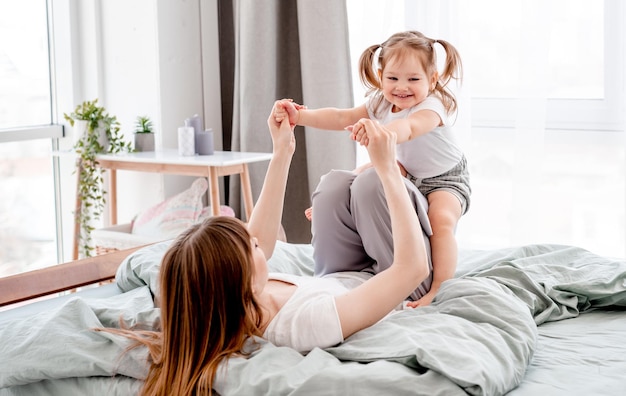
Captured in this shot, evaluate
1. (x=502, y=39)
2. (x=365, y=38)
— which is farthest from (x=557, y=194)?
(x=365, y=38)

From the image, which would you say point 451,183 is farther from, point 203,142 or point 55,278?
point 203,142

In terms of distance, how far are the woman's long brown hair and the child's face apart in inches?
27.8

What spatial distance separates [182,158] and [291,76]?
2.38ft

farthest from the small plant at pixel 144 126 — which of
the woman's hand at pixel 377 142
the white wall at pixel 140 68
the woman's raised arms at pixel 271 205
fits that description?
the woman's hand at pixel 377 142

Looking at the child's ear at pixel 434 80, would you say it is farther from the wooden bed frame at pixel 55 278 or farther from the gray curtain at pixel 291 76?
the gray curtain at pixel 291 76

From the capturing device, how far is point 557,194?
2.83 metres

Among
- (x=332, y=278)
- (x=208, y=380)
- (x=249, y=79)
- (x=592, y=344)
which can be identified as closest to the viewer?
(x=208, y=380)

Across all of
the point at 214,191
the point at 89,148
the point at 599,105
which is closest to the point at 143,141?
the point at 89,148

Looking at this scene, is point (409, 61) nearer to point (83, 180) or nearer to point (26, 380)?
point (26, 380)

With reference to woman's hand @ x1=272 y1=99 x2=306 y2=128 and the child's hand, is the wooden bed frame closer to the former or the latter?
woman's hand @ x1=272 y1=99 x2=306 y2=128

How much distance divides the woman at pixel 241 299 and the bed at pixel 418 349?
0.04 metres

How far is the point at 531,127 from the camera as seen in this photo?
2725mm

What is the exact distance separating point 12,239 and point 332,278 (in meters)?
2.14

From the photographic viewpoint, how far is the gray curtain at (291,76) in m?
3.07
